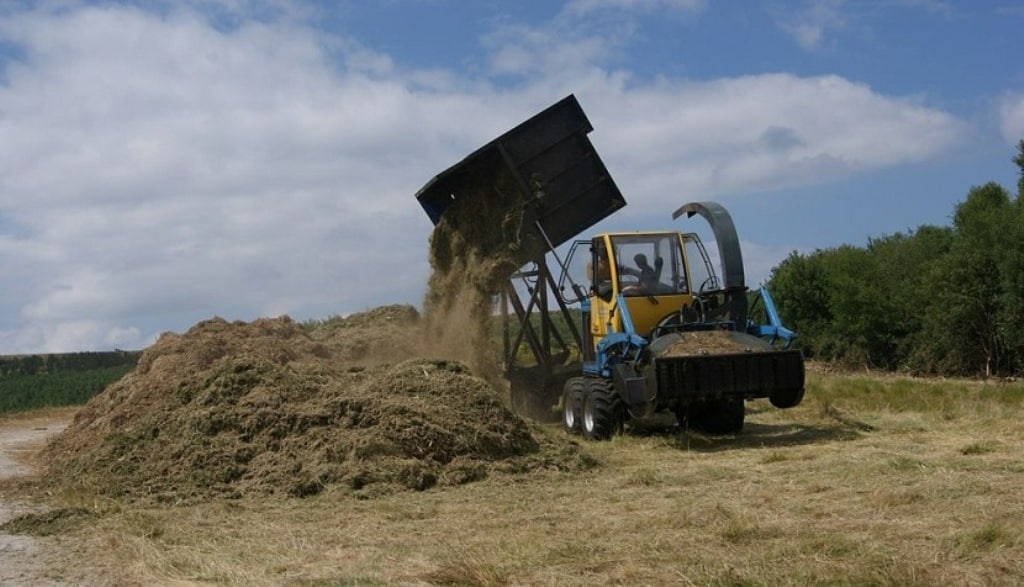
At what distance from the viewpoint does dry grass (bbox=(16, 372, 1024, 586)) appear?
5.84 meters

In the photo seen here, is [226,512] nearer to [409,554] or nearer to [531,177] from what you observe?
[409,554]

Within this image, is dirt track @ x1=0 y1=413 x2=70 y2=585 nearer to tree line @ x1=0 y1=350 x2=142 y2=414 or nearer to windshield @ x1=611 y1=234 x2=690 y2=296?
windshield @ x1=611 y1=234 x2=690 y2=296

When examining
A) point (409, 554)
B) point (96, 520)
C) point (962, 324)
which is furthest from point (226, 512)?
point (962, 324)

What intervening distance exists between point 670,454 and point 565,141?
533cm

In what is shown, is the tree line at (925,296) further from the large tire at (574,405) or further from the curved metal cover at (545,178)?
the large tire at (574,405)

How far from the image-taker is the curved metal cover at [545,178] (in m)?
14.6

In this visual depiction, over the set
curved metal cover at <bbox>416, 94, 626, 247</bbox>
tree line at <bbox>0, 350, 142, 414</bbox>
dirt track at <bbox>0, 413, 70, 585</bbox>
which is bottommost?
dirt track at <bbox>0, 413, 70, 585</bbox>

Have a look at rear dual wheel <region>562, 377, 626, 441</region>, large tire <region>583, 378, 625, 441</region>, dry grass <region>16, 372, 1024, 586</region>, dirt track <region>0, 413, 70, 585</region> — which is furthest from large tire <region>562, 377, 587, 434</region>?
dirt track <region>0, 413, 70, 585</region>

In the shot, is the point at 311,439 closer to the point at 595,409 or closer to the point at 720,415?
the point at 595,409

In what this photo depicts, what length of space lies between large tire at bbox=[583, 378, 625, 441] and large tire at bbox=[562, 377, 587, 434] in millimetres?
359

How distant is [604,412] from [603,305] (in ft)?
5.16

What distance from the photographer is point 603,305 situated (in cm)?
1351

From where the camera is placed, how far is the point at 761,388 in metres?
11.6

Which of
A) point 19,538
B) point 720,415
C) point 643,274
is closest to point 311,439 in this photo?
point 19,538
